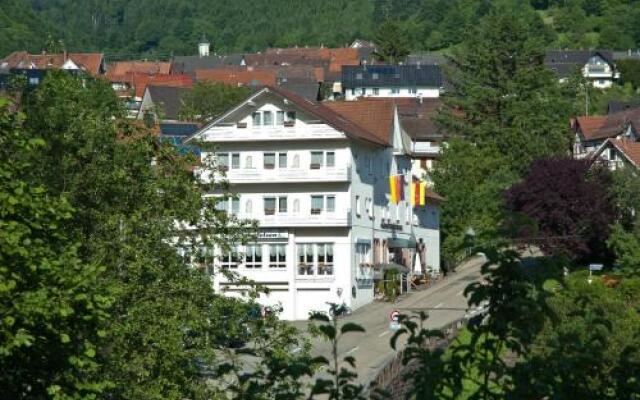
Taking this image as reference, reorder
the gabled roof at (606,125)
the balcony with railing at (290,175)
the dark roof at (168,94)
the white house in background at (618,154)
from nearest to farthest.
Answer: the balcony with railing at (290,175), the white house in background at (618,154), the gabled roof at (606,125), the dark roof at (168,94)

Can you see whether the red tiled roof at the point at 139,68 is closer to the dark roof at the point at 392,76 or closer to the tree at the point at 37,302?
the dark roof at the point at 392,76

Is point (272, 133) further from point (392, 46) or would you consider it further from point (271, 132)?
point (392, 46)

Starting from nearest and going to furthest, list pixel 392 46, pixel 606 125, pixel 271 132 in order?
pixel 271 132, pixel 606 125, pixel 392 46

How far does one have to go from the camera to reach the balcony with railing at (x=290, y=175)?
65.9 metres

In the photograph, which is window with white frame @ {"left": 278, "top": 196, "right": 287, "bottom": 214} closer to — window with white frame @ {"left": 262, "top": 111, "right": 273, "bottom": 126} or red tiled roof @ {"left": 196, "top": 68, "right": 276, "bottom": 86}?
window with white frame @ {"left": 262, "top": 111, "right": 273, "bottom": 126}

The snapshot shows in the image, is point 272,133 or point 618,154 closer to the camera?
point 272,133

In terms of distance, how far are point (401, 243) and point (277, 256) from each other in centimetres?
888

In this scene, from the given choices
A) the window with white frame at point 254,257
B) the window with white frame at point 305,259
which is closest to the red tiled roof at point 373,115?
the window with white frame at point 305,259

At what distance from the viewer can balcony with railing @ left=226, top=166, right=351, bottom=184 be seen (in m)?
65.9

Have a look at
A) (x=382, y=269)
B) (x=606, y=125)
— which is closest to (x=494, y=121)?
(x=606, y=125)

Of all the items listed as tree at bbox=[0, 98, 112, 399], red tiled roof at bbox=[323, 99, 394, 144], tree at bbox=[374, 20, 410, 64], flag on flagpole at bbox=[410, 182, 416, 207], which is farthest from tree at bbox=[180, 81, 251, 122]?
tree at bbox=[0, 98, 112, 399]

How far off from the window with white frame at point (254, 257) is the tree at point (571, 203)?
35.5 ft

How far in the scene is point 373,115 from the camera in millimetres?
73188

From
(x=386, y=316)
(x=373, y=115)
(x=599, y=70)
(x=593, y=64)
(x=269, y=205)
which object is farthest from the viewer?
(x=593, y=64)
